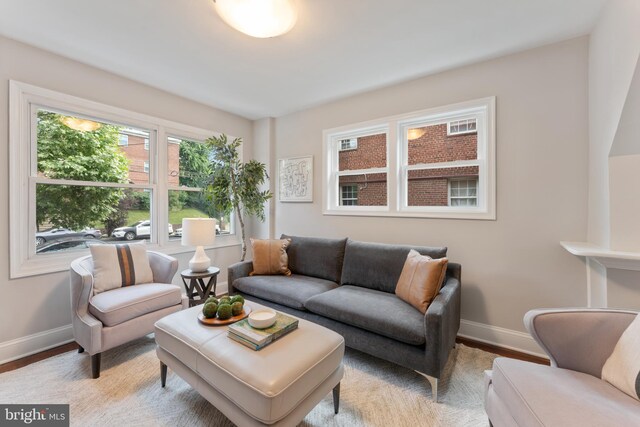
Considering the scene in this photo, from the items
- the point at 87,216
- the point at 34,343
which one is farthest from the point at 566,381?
the point at 87,216

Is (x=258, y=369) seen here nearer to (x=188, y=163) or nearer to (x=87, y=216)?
(x=87, y=216)

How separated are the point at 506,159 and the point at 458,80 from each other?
0.89m

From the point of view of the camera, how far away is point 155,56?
7.73 ft

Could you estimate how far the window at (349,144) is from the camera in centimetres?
335

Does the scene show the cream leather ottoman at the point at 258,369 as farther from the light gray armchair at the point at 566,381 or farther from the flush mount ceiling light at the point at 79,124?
the flush mount ceiling light at the point at 79,124

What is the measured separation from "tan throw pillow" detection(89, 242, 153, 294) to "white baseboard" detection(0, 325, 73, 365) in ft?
2.13

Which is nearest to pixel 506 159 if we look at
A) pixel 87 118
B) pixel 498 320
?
pixel 498 320

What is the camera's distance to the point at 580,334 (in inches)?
50.0

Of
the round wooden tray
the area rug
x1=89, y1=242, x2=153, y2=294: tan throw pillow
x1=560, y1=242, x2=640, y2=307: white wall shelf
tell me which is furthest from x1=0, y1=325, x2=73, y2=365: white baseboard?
x1=560, y1=242, x2=640, y2=307: white wall shelf

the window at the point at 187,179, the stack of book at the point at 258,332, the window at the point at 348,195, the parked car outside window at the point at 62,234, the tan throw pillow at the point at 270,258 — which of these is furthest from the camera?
the window at the point at 348,195

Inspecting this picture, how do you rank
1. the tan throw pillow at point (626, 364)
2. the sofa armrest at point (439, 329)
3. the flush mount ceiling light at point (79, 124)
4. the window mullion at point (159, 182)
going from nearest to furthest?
the tan throw pillow at point (626, 364)
the sofa armrest at point (439, 329)
the flush mount ceiling light at point (79, 124)
the window mullion at point (159, 182)

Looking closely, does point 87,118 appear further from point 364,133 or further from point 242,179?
point 364,133

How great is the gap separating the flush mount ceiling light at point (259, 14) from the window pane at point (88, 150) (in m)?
1.85

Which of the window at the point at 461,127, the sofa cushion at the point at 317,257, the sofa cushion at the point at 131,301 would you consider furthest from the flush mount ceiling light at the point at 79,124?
the window at the point at 461,127
